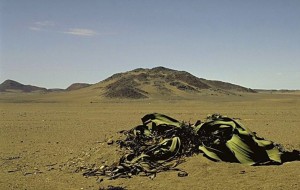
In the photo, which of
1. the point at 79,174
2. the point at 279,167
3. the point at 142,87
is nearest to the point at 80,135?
the point at 79,174

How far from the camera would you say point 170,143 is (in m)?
7.59

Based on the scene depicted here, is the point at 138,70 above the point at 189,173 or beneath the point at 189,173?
above

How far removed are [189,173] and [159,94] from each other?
48204 mm

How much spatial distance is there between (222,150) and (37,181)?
334 cm

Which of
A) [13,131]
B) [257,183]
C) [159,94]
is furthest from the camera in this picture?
Result: [159,94]

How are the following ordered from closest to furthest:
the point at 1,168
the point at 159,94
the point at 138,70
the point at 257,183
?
the point at 257,183, the point at 1,168, the point at 159,94, the point at 138,70

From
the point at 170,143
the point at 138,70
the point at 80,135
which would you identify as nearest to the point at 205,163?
the point at 170,143

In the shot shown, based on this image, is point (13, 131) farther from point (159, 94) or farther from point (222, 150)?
point (159, 94)

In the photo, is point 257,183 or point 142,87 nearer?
point 257,183

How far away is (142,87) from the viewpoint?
2335 inches

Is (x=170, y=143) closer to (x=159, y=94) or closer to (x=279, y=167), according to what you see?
(x=279, y=167)

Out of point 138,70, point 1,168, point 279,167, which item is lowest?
point 1,168

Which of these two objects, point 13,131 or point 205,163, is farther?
point 13,131

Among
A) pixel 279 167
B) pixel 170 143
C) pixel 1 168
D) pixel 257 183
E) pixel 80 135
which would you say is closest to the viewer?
pixel 257 183
